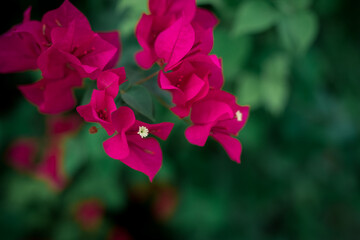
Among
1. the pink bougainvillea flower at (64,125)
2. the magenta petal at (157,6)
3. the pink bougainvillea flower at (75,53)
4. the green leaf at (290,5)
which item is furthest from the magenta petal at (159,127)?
the pink bougainvillea flower at (64,125)

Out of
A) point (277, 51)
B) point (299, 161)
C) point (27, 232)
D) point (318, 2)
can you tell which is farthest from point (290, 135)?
point (27, 232)

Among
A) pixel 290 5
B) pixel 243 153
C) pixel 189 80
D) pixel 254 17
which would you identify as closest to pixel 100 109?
pixel 189 80

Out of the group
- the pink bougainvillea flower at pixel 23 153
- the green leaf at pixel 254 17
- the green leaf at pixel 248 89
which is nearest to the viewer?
the green leaf at pixel 254 17

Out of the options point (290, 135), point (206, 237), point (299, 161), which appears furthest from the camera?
point (206, 237)

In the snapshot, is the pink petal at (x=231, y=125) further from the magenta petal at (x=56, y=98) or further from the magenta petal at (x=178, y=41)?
the magenta petal at (x=56, y=98)

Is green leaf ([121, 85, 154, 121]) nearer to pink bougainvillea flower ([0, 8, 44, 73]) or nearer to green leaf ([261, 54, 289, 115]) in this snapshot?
pink bougainvillea flower ([0, 8, 44, 73])

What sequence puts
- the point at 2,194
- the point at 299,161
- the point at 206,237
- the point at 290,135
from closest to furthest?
the point at 290,135, the point at 299,161, the point at 2,194, the point at 206,237

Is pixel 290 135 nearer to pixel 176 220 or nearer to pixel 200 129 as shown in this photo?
pixel 176 220
